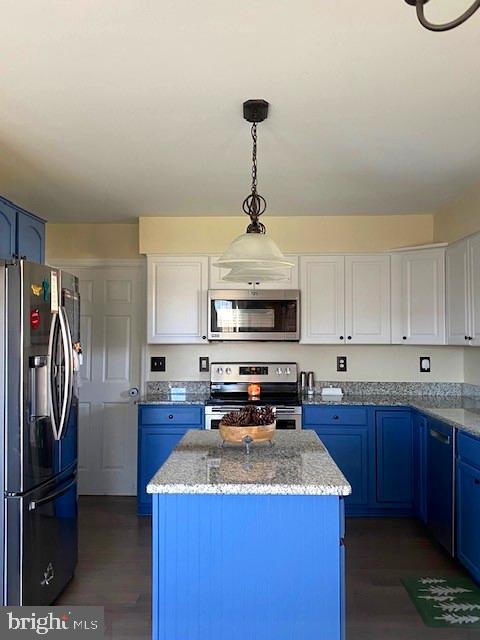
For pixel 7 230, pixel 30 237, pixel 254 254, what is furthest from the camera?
pixel 30 237

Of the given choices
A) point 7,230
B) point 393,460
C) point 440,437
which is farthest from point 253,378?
point 7,230


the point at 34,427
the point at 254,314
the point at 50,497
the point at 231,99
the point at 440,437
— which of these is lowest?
the point at 50,497

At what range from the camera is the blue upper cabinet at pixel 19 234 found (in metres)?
2.82

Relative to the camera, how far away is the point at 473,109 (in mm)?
2414

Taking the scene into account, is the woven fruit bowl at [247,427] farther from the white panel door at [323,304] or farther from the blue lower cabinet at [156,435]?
the white panel door at [323,304]

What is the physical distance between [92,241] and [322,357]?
240cm

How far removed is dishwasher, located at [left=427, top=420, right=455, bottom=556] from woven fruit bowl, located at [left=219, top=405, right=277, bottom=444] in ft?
4.60

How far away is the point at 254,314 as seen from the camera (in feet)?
14.2

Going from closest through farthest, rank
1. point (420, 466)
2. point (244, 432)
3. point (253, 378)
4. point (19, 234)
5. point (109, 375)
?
point (244, 432) → point (19, 234) → point (420, 466) → point (253, 378) → point (109, 375)

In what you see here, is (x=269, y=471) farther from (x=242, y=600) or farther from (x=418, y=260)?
(x=418, y=260)

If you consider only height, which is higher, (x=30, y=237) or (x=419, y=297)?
(x=30, y=237)

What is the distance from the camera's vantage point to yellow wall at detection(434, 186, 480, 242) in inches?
143

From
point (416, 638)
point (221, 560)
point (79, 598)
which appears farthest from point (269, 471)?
point (79, 598)

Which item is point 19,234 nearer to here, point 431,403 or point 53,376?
point 53,376
